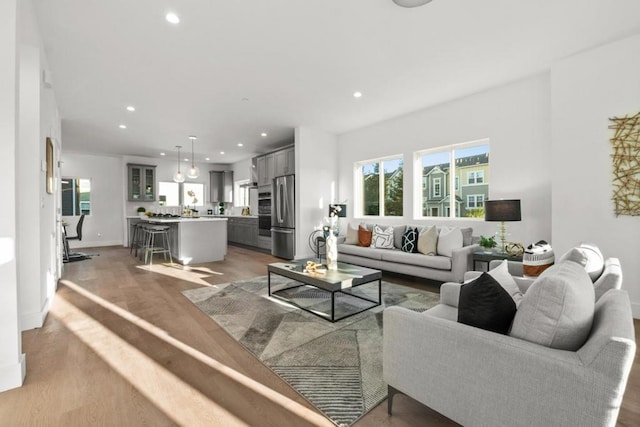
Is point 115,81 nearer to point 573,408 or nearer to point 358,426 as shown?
point 358,426

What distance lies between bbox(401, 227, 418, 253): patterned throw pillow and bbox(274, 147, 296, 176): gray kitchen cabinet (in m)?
2.96

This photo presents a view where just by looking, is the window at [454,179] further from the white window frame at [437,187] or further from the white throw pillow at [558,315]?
the white throw pillow at [558,315]

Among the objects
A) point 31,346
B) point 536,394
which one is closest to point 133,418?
point 31,346

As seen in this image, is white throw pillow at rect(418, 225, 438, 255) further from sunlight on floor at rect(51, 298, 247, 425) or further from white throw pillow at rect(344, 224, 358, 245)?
sunlight on floor at rect(51, 298, 247, 425)

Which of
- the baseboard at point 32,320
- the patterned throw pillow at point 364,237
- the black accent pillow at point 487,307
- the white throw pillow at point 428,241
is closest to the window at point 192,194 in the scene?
the patterned throw pillow at point 364,237

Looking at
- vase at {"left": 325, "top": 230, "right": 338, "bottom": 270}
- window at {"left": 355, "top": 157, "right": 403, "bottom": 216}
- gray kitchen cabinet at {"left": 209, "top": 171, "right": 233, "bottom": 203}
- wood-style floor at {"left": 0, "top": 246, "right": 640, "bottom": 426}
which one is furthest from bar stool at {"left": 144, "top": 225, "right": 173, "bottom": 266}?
window at {"left": 355, "top": 157, "right": 403, "bottom": 216}

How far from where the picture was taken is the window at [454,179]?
470 centimetres

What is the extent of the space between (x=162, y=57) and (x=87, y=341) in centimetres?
296

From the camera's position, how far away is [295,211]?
21.0 feet

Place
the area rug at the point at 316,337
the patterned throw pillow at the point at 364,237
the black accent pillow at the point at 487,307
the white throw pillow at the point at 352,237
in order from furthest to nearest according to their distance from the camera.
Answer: the white throw pillow at the point at 352,237 < the patterned throw pillow at the point at 364,237 < the area rug at the point at 316,337 < the black accent pillow at the point at 487,307

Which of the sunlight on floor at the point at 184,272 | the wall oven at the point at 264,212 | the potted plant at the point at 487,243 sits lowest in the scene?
the sunlight on floor at the point at 184,272

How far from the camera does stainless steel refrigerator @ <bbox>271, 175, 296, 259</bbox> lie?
21.3 feet

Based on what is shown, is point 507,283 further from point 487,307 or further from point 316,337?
point 316,337

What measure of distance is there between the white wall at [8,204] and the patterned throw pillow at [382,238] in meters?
4.36
